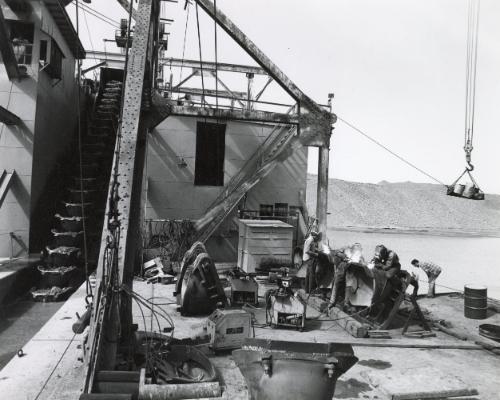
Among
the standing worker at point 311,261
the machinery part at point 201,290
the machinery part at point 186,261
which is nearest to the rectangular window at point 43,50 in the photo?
the machinery part at point 186,261

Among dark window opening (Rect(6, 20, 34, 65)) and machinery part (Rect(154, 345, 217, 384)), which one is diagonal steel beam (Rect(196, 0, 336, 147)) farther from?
machinery part (Rect(154, 345, 217, 384))

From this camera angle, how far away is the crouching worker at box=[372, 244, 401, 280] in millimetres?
8289

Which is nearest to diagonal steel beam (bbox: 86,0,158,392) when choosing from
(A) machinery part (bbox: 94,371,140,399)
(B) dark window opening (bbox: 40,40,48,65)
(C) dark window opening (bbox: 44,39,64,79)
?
(A) machinery part (bbox: 94,371,140,399)

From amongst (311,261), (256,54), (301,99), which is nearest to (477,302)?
(311,261)

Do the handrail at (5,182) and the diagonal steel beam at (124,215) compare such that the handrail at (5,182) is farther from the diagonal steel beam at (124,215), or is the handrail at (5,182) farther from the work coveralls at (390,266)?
the work coveralls at (390,266)

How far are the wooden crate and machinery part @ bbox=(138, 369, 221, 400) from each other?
7.87 m

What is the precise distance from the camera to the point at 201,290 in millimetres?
8578

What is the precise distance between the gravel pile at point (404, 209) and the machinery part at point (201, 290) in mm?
55319

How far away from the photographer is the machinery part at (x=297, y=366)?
11.6 ft

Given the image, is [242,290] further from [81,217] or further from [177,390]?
[81,217]

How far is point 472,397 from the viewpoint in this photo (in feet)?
17.6

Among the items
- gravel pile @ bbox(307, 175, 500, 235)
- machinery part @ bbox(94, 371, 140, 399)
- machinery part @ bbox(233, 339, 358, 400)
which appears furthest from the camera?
gravel pile @ bbox(307, 175, 500, 235)

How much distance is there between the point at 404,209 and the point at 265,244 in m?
69.3

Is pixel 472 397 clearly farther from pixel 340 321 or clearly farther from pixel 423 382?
pixel 340 321
